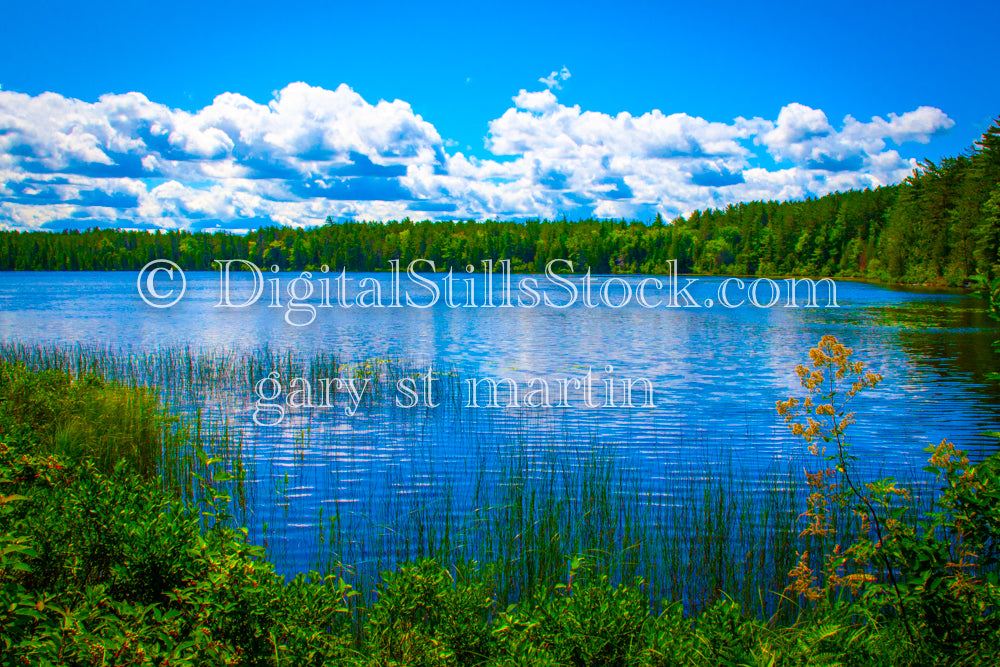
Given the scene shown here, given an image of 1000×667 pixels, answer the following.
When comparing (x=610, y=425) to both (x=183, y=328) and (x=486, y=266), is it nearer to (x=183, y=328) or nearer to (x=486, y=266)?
(x=183, y=328)

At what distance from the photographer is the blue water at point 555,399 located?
11375mm

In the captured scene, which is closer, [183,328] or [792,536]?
[792,536]

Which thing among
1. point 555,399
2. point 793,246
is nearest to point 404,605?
point 555,399

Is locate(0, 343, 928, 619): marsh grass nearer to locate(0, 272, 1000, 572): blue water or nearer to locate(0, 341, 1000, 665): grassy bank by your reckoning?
locate(0, 272, 1000, 572): blue water

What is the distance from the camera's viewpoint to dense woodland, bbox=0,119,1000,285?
74.6m

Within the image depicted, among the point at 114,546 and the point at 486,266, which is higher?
the point at 486,266

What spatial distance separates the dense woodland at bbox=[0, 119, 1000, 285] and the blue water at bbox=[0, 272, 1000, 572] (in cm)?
509

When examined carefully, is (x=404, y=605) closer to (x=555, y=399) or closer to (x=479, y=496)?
(x=479, y=496)

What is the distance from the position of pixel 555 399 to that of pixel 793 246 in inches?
5533

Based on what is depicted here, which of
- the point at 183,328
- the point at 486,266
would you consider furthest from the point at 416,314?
the point at 486,266

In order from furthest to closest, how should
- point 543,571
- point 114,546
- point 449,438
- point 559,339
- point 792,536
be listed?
point 559,339
point 449,438
point 792,536
point 543,571
point 114,546

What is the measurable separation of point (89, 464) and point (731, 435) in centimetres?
1212

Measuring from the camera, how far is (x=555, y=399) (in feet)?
59.3

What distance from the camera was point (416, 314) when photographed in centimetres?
4869
